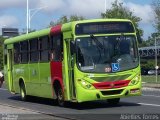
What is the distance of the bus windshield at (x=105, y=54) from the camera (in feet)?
58.8

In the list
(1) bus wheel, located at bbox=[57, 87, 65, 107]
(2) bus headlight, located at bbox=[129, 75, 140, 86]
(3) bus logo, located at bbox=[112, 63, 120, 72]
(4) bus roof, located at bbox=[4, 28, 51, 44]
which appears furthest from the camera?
(4) bus roof, located at bbox=[4, 28, 51, 44]

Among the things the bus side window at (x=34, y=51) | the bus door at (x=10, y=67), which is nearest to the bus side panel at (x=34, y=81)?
the bus side window at (x=34, y=51)

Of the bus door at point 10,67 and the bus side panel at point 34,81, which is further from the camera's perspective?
the bus door at point 10,67

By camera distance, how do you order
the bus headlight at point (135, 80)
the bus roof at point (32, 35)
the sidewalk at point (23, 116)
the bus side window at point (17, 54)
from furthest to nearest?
1. the bus side window at point (17, 54)
2. the bus roof at point (32, 35)
3. the bus headlight at point (135, 80)
4. the sidewalk at point (23, 116)

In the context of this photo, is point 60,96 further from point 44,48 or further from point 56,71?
point 44,48

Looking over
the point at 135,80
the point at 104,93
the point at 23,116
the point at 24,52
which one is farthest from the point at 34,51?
the point at 23,116

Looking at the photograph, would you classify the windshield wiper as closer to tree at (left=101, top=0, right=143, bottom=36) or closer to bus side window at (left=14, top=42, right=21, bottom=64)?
bus side window at (left=14, top=42, right=21, bottom=64)

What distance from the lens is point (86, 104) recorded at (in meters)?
20.9

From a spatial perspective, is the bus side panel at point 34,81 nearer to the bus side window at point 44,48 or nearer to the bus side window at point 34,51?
the bus side window at point 34,51

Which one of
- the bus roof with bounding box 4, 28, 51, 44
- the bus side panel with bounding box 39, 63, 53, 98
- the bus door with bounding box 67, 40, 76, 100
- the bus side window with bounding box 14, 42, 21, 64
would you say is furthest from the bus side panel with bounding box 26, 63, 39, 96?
the bus door with bounding box 67, 40, 76, 100

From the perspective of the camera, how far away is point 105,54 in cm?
1806

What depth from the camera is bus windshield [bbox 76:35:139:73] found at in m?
17.9

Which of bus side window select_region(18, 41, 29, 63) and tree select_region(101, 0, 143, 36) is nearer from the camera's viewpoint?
bus side window select_region(18, 41, 29, 63)

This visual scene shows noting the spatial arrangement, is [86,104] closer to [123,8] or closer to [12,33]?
[123,8]
